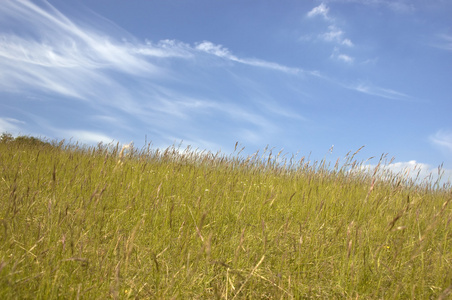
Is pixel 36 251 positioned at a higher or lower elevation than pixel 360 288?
lower

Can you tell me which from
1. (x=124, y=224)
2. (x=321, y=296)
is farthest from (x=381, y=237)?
(x=124, y=224)

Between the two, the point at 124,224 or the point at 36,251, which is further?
the point at 124,224

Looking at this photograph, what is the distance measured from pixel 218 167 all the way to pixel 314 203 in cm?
363

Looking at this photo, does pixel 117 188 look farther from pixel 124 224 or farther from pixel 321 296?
pixel 321 296

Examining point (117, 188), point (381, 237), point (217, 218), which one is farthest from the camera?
point (117, 188)

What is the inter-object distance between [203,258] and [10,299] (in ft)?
4.35

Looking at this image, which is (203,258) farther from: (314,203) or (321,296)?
(314,203)

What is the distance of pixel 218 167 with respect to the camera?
762cm

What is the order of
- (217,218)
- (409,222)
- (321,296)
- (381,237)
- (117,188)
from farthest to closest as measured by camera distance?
(117,188), (409,222), (217,218), (381,237), (321,296)

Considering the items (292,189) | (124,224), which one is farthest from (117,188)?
(292,189)

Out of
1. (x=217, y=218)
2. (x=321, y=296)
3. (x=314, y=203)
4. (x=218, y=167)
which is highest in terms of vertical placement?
(x=218, y=167)

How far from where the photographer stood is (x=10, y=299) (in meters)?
1.74

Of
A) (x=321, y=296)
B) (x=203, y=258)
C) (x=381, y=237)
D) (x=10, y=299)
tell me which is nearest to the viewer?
(x=10, y=299)

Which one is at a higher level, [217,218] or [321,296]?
[217,218]
